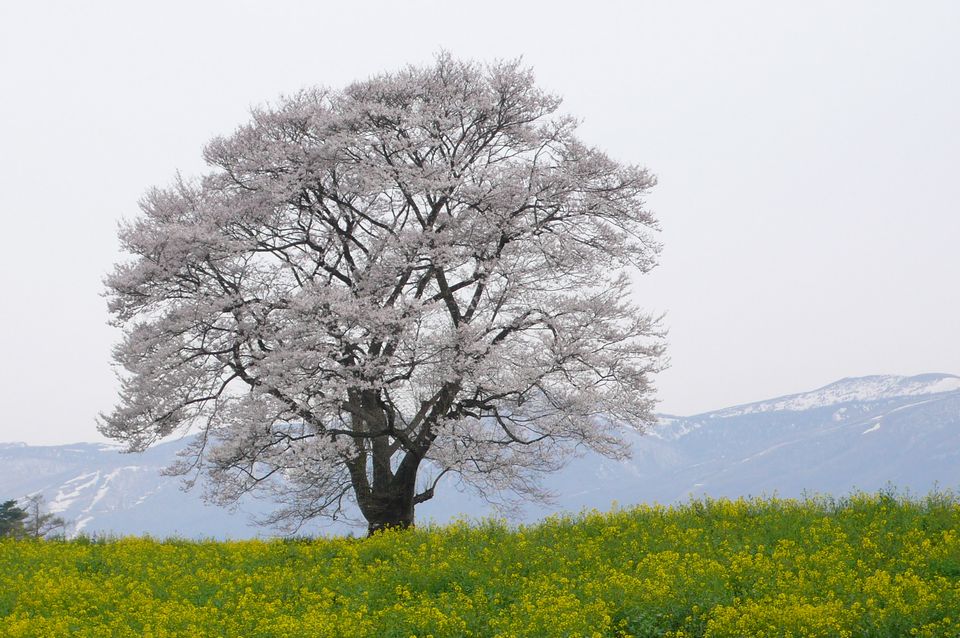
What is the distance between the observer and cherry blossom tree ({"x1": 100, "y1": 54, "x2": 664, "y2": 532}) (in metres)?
23.6

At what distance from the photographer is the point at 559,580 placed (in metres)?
14.3

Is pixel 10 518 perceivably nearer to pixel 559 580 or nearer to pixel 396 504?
pixel 396 504

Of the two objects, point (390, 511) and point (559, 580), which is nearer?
point (559, 580)

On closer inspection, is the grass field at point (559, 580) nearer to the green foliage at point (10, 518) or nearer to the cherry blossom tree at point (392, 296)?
the cherry blossom tree at point (392, 296)

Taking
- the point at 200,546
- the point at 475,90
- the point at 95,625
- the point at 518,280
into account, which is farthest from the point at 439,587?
the point at 475,90

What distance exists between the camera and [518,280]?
79.8 feet

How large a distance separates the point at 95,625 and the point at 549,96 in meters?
17.8

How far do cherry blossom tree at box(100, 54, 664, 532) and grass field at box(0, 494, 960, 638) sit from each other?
4889 millimetres

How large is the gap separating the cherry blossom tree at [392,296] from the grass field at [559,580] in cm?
489

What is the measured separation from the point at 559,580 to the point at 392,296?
12.2 meters

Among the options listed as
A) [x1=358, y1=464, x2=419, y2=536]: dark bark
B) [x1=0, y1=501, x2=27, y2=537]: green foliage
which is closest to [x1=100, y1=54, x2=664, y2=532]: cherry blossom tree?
[x1=358, y1=464, x2=419, y2=536]: dark bark

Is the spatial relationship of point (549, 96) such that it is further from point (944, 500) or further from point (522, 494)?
point (944, 500)

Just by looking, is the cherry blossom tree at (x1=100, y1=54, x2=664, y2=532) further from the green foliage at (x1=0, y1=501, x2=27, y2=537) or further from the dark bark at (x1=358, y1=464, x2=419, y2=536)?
the green foliage at (x1=0, y1=501, x2=27, y2=537)

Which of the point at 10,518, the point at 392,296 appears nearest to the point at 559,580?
the point at 392,296
